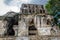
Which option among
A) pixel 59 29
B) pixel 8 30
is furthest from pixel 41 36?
pixel 8 30

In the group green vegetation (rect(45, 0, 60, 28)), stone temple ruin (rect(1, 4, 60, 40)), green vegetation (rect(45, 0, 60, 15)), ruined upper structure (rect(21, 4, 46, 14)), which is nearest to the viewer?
stone temple ruin (rect(1, 4, 60, 40))

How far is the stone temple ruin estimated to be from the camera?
1174cm

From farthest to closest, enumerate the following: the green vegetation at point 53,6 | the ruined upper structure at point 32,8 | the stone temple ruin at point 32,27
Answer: the green vegetation at point 53,6
the ruined upper structure at point 32,8
the stone temple ruin at point 32,27

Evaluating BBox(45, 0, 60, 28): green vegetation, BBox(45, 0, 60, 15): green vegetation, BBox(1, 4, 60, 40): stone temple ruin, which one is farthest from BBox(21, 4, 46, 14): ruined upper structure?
BBox(45, 0, 60, 15): green vegetation

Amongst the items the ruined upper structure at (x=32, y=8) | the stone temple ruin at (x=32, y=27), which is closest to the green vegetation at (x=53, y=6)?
the ruined upper structure at (x=32, y=8)

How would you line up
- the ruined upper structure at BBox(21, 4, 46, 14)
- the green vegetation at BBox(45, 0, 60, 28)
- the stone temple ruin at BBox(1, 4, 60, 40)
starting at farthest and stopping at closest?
the green vegetation at BBox(45, 0, 60, 28) < the ruined upper structure at BBox(21, 4, 46, 14) < the stone temple ruin at BBox(1, 4, 60, 40)

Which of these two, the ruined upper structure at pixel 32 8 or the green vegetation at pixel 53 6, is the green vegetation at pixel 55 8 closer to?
the green vegetation at pixel 53 6

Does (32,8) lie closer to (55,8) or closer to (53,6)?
(55,8)

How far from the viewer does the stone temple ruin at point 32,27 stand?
11.7 m

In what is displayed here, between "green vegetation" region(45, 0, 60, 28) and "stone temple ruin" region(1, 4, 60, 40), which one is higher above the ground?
"green vegetation" region(45, 0, 60, 28)

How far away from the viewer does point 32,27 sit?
12.2 metres

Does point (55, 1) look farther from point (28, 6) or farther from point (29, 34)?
point (29, 34)

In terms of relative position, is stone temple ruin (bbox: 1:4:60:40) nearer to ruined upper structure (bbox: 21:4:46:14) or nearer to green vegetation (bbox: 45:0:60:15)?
ruined upper structure (bbox: 21:4:46:14)

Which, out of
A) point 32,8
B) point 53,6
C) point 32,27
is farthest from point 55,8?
point 32,27
